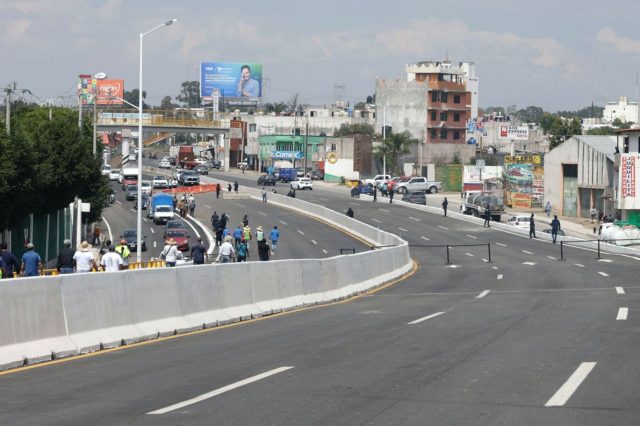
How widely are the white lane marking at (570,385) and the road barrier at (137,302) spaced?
6820 millimetres

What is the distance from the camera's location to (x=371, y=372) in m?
12.6

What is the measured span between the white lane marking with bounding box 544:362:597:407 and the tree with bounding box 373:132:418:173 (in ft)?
431

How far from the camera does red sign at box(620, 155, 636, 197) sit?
7800 centimetres

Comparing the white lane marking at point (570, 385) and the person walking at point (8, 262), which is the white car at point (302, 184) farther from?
the white lane marking at point (570, 385)

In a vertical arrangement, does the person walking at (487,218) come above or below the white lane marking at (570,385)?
below

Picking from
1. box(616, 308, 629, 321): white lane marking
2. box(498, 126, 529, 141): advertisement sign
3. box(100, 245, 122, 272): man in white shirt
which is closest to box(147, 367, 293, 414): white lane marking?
box(616, 308, 629, 321): white lane marking

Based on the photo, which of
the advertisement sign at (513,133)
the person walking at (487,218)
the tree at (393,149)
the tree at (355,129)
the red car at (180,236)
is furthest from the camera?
the advertisement sign at (513,133)

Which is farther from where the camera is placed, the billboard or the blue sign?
the billboard

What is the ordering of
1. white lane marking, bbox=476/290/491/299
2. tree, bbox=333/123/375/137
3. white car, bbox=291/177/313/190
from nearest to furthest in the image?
white lane marking, bbox=476/290/491/299 < white car, bbox=291/177/313/190 < tree, bbox=333/123/375/137

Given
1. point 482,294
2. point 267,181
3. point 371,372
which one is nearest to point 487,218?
point 482,294

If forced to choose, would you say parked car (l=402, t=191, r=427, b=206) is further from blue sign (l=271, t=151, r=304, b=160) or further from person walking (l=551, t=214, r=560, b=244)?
blue sign (l=271, t=151, r=304, b=160)

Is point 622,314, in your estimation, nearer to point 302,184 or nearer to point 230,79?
point 302,184

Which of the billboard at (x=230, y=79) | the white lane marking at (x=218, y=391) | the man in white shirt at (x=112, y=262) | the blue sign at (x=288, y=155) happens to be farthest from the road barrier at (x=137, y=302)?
the billboard at (x=230, y=79)

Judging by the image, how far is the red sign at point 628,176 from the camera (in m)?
78.0
